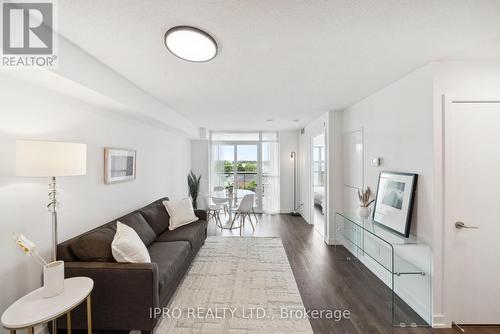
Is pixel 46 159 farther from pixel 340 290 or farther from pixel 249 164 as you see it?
pixel 249 164

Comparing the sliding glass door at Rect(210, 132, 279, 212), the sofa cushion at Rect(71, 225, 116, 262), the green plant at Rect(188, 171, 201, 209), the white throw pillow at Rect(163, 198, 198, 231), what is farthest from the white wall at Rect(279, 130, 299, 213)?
the sofa cushion at Rect(71, 225, 116, 262)

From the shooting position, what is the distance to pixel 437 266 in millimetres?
2002

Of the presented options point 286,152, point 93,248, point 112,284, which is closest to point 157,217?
point 93,248

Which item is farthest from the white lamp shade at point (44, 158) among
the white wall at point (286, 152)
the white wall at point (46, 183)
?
the white wall at point (286, 152)

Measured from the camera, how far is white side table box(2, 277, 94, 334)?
4.04ft

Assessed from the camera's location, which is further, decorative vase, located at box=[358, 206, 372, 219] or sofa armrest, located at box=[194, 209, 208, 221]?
sofa armrest, located at box=[194, 209, 208, 221]

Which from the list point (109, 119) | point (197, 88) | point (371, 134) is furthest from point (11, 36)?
point (371, 134)

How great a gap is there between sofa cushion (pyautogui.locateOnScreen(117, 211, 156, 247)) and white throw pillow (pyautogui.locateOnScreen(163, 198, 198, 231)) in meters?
0.49

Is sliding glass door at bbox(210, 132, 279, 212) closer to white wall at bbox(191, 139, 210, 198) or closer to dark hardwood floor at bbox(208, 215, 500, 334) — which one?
white wall at bbox(191, 139, 210, 198)

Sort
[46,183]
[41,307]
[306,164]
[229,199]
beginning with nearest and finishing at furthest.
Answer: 1. [41,307]
2. [46,183]
3. [229,199]
4. [306,164]

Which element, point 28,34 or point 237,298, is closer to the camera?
point 28,34

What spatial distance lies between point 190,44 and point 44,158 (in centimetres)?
135

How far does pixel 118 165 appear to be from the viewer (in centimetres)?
286

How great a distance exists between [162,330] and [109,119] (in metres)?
2.47
